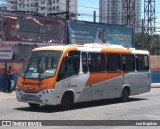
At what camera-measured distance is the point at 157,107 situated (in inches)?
697

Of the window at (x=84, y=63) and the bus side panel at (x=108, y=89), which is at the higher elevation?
the window at (x=84, y=63)

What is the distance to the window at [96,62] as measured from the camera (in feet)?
58.6

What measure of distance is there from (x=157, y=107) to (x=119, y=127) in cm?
632

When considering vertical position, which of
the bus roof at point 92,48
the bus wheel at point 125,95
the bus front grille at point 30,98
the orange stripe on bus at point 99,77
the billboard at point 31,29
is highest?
the billboard at point 31,29

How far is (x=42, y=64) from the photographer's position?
1620 cm

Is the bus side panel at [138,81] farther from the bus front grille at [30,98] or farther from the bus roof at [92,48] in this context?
the bus front grille at [30,98]

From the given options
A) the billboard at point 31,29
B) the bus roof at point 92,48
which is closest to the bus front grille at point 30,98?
the bus roof at point 92,48

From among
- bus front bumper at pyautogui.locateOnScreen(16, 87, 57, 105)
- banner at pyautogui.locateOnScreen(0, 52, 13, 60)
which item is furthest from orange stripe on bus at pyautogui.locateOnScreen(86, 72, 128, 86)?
banner at pyautogui.locateOnScreen(0, 52, 13, 60)

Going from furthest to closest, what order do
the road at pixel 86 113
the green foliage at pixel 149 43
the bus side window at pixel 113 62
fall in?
the green foliage at pixel 149 43, the bus side window at pixel 113 62, the road at pixel 86 113

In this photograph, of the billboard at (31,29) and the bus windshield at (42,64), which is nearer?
the bus windshield at (42,64)

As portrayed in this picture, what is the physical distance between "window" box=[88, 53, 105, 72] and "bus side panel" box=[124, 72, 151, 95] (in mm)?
1960

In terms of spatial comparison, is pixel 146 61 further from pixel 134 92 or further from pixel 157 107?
pixel 157 107

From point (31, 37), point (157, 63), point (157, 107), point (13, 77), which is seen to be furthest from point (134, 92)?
point (157, 63)

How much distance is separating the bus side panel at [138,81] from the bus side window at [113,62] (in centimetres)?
76
